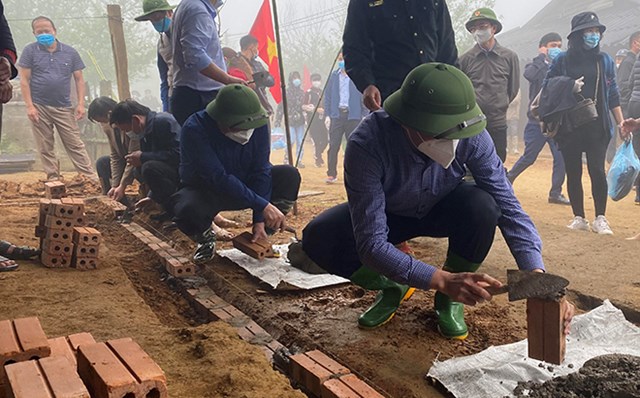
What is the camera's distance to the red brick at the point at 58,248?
3.75m

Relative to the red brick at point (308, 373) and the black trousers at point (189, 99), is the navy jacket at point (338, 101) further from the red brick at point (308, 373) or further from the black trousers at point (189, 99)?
the red brick at point (308, 373)

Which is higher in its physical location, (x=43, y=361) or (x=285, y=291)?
(x=43, y=361)

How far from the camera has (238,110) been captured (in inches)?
147

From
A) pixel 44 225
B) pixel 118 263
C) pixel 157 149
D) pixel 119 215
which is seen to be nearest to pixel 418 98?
pixel 118 263

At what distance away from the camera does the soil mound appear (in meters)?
2.00

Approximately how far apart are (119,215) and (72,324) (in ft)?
10.1

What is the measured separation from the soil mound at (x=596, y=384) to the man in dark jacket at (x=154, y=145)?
3.51 meters

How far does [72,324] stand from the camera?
2.74 m

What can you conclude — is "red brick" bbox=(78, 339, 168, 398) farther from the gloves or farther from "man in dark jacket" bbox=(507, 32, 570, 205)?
"man in dark jacket" bbox=(507, 32, 570, 205)

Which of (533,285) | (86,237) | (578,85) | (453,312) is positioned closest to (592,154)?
(578,85)

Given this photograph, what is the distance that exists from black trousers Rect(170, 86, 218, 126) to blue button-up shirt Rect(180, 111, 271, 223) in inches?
29.3

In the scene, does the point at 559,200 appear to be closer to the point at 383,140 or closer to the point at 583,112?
the point at 583,112

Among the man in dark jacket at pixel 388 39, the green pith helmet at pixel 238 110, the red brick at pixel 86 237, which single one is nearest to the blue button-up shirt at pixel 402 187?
the man in dark jacket at pixel 388 39

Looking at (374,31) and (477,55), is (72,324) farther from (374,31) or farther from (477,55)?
(477,55)
